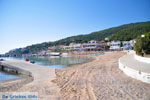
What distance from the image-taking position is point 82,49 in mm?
73812

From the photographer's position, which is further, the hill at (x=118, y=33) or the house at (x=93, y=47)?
the hill at (x=118, y=33)

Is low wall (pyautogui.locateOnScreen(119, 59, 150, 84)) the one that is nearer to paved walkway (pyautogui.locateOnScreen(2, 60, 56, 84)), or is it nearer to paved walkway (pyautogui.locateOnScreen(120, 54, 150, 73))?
paved walkway (pyautogui.locateOnScreen(120, 54, 150, 73))

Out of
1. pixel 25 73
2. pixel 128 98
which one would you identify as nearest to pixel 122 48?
pixel 25 73

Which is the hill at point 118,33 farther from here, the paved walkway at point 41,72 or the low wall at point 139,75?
the low wall at point 139,75

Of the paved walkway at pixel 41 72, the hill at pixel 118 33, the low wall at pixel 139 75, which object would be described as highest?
the hill at pixel 118 33

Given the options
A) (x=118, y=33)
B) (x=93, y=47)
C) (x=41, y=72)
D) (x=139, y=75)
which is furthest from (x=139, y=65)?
(x=118, y=33)

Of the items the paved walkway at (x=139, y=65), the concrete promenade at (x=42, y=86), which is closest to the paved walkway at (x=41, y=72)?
the concrete promenade at (x=42, y=86)

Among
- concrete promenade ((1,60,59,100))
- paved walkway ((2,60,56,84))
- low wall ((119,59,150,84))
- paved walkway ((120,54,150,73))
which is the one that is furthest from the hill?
concrete promenade ((1,60,59,100))

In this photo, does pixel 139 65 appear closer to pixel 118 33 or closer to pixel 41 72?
pixel 41 72

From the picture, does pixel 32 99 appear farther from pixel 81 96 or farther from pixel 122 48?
pixel 122 48

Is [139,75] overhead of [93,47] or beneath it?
beneath

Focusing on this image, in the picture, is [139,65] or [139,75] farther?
[139,65]

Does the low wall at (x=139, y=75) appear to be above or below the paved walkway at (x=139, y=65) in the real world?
below

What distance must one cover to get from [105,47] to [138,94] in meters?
61.9
